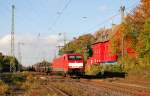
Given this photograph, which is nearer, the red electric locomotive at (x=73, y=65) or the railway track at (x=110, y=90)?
the railway track at (x=110, y=90)

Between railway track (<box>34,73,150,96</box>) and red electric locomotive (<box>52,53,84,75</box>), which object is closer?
railway track (<box>34,73,150,96</box>)

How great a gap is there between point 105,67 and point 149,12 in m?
12.0

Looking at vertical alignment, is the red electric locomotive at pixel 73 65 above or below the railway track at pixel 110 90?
above

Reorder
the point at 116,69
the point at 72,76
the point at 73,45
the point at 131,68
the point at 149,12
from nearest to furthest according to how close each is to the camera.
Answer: the point at 131,68
the point at 72,76
the point at 116,69
the point at 149,12
the point at 73,45

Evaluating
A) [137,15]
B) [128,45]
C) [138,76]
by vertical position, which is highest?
[137,15]

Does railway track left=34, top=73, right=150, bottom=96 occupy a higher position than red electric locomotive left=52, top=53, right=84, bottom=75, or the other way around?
red electric locomotive left=52, top=53, right=84, bottom=75

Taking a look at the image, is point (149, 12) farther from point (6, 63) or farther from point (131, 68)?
point (6, 63)

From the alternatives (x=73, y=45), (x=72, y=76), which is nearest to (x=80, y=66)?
(x=72, y=76)

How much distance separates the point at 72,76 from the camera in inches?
2238

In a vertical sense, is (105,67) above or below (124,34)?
below

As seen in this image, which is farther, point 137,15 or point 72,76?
point 137,15

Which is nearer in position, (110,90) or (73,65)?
(110,90)

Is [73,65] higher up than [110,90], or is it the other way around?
[73,65]

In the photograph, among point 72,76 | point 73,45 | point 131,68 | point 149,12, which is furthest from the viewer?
point 73,45
